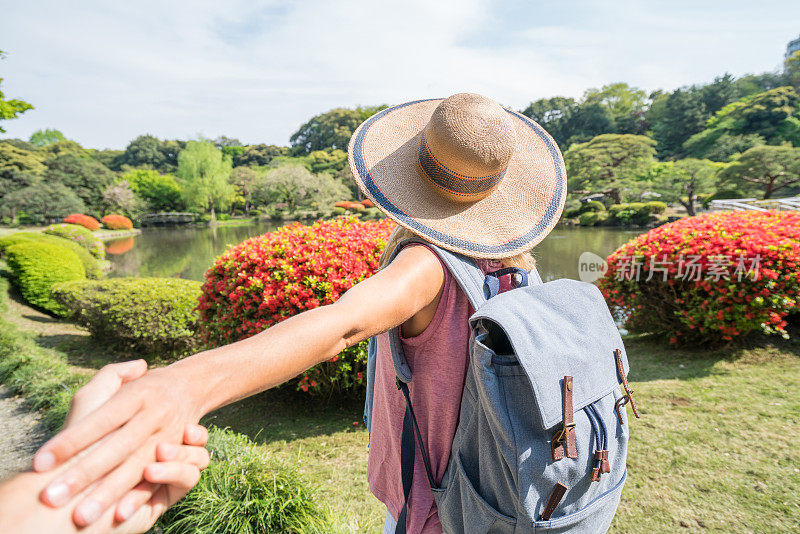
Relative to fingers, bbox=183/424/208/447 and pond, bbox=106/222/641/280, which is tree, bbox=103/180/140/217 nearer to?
pond, bbox=106/222/641/280

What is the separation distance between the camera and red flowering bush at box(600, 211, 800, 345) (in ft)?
13.5

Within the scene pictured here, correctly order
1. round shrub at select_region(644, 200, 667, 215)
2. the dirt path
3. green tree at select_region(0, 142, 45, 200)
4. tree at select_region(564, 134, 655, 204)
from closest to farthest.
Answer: the dirt path < round shrub at select_region(644, 200, 667, 215) < tree at select_region(564, 134, 655, 204) < green tree at select_region(0, 142, 45, 200)

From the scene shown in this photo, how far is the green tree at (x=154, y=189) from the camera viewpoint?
41.9 metres

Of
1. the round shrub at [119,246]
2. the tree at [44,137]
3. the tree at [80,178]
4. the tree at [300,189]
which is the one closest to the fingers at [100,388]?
the round shrub at [119,246]

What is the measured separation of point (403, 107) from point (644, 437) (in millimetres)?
3097

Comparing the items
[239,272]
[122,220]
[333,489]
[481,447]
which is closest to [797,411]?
[333,489]

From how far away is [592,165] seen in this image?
26.5 metres

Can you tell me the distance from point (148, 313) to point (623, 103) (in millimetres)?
52538

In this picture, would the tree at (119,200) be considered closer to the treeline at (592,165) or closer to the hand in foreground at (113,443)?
the treeline at (592,165)

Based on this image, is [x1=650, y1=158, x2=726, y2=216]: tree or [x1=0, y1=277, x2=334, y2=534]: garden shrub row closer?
[x1=0, y1=277, x2=334, y2=534]: garden shrub row

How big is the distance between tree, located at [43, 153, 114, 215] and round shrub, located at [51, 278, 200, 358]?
32.7m

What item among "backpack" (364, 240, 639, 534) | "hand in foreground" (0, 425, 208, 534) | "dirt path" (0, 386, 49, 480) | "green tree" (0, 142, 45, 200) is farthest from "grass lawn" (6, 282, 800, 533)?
"green tree" (0, 142, 45, 200)

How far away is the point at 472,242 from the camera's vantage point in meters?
1.03

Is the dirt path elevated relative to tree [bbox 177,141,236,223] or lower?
lower
